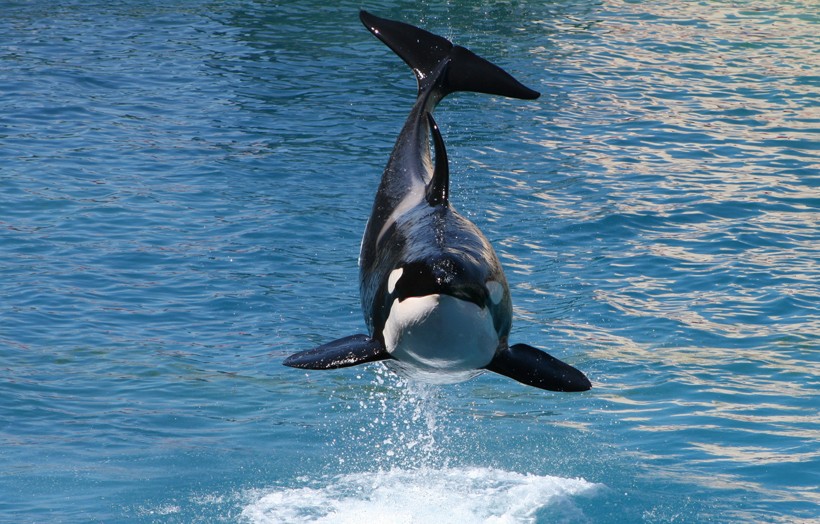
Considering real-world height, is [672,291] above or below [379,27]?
below

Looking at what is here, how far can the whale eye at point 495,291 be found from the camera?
4.87m

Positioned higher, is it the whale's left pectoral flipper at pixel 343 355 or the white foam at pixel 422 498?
the whale's left pectoral flipper at pixel 343 355

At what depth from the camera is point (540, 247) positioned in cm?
1290

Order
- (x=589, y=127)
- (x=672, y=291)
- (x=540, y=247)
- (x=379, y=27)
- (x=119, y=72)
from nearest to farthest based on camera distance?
(x=379, y=27), (x=672, y=291), (x=540, y=247), (x=589, y=127), (x=119, y=72)

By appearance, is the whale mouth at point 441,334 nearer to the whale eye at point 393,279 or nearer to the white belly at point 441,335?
the white belly at point 441,335

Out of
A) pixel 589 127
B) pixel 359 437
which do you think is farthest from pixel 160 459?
pixel 589 127

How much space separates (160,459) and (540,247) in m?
5.71

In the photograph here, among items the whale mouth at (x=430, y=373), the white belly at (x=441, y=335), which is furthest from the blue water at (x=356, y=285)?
the white belly at (x=441, y=335)

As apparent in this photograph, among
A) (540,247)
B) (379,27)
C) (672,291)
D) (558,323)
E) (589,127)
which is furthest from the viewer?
(589,127)

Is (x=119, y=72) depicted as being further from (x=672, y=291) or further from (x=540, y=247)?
(x=672, y=291)

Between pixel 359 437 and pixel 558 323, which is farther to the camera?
pixel 558 323

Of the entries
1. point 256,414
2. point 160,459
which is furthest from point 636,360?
point 160,459

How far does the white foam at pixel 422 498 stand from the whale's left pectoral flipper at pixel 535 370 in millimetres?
2453

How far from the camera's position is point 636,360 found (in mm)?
10289
